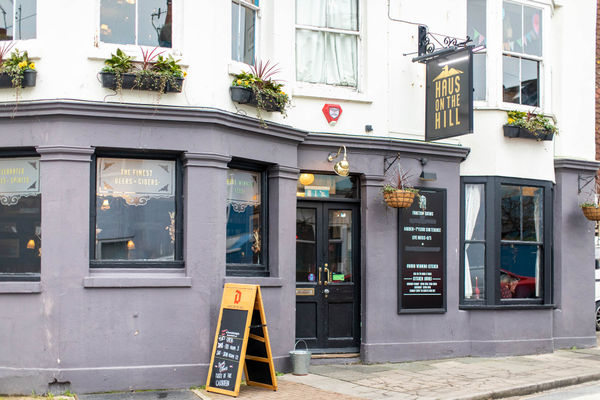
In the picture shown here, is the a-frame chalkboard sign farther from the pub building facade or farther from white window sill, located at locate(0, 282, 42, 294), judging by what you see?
white window sill, located at locate(0, 282, 42, 294)

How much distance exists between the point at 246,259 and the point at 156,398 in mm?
2516

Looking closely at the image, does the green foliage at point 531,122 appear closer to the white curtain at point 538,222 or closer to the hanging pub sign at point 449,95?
the white curtain at point 538,222

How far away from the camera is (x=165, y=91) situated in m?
9.95

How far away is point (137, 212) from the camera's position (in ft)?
33.3

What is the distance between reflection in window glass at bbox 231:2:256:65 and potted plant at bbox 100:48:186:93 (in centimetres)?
125

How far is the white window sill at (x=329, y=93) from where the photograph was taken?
1184cm

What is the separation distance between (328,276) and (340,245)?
55 cm

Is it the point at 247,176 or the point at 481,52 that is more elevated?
the point at 481,52

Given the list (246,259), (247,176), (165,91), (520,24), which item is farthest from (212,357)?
(520,24)

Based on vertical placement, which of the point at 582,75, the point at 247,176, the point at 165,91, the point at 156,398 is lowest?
the point at 156,398

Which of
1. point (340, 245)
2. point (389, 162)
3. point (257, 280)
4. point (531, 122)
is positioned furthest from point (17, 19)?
point (531, 122)

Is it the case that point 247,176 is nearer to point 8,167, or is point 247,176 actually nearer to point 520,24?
point 8,167

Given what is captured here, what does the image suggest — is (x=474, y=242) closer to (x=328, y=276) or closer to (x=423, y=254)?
(x=423, y=254)

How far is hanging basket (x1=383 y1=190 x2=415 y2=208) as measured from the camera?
39.3 feet
